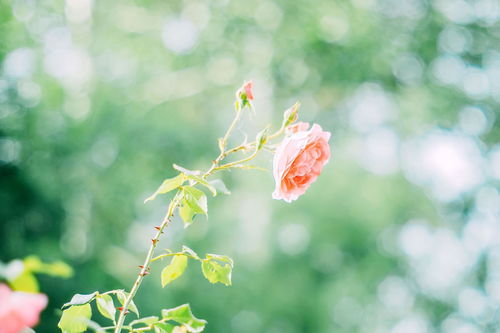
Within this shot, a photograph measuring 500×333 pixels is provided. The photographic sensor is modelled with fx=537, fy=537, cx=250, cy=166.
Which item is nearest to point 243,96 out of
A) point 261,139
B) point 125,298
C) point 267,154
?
point 261,139

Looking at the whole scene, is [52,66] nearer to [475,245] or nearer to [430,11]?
[430,11]

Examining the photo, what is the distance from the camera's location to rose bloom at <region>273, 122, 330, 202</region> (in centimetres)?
42

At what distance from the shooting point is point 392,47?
3.74 metres

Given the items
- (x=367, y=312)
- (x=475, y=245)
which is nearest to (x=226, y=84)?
(x=367, y=312)

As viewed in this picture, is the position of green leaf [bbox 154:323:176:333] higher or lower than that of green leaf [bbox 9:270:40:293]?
lower

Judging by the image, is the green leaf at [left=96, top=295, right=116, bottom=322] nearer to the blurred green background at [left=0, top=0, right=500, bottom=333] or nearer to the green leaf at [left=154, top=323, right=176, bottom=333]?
the green leaf at [left=154, top=323, right=176, bottom=333]

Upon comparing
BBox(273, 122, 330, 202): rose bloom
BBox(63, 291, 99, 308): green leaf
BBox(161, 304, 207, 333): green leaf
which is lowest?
BBox(161, 304, 207, 333): green leaf

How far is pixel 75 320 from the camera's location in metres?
0.37

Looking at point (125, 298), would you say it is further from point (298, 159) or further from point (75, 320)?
point (298, 159)

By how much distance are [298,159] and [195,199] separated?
0.09 m

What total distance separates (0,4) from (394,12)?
253 cm

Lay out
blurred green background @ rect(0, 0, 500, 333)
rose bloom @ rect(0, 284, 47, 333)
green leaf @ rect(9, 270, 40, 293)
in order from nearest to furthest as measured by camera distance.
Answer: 1. rose bloom @ rect(0, 284, 47, 333)
2. green leaf @ rect(9, 270, 40, 293)
3. blurred green background @ rect(0, 0, 500, 333)

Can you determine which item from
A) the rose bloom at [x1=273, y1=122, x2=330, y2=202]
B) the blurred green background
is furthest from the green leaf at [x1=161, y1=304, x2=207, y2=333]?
the blurred green background

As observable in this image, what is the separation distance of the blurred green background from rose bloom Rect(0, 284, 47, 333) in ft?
7.08
